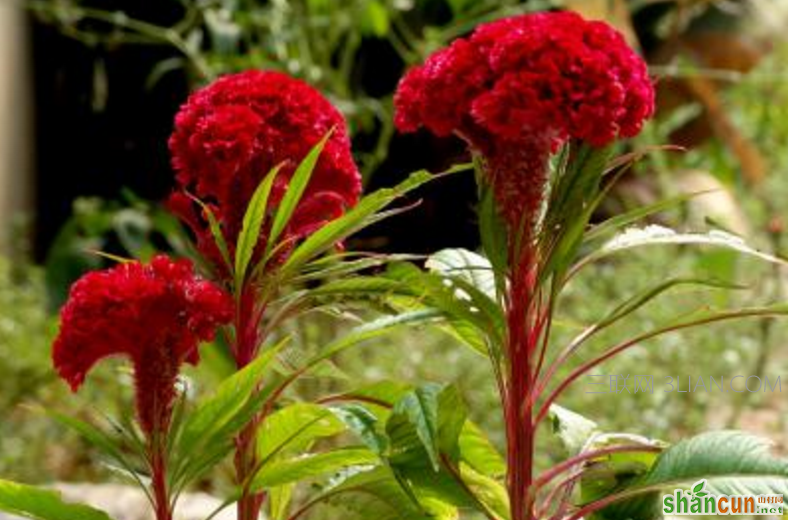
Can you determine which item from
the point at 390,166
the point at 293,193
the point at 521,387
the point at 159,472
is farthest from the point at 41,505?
the point at 390,166

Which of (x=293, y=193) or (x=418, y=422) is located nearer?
(x=418, y=422)

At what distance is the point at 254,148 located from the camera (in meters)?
1.84

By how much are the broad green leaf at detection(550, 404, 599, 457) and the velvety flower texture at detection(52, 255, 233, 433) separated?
1.44 ft

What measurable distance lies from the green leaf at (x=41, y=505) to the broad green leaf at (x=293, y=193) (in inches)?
14.2

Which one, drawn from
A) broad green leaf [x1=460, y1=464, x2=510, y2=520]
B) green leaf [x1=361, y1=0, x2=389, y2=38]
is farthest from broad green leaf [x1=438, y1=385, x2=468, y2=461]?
green leaf [x1=361, y1=0, x2=389, y2=38]

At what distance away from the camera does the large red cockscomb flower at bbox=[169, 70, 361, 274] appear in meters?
1.84

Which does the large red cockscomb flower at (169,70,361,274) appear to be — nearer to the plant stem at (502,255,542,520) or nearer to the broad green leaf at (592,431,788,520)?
the plant stem at (502,255,542,520)

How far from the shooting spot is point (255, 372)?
1.71 metres

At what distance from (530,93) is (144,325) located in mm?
494

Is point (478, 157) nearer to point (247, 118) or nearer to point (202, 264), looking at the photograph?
point (247, 118)

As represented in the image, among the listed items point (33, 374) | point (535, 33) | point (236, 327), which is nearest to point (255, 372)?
point (236, 327)

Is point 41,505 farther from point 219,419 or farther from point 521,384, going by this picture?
point 521,384

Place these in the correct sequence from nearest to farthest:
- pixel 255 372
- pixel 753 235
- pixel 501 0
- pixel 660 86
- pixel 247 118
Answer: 1. pixel 255 372
2. pixel 247 118
3. pixel 501 0
4. pixel 753 235
5. pixel 660 86

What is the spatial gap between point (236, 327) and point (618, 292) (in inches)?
119
